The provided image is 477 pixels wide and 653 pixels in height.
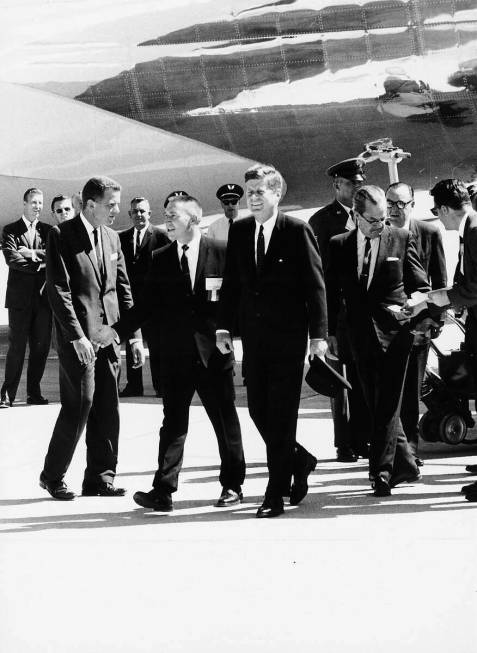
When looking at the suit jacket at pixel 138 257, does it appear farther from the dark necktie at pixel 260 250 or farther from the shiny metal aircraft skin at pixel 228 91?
the dark necktie at pixel 260 250

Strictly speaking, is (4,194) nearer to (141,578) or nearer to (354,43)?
(354,43)

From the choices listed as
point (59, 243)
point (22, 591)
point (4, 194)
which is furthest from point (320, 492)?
point (4, 194)

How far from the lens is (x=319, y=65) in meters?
12.3

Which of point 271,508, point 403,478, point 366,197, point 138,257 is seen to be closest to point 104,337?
point 271,508

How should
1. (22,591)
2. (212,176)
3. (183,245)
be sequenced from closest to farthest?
(22,591), (183,245), (212,176)

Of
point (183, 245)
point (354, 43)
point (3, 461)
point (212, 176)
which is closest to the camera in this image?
point (183, 245)

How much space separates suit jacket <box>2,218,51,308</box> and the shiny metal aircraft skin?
2.93 metres

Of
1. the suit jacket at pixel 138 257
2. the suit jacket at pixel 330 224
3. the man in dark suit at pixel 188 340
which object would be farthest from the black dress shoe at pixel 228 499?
the suit jacket at pixel 138 257

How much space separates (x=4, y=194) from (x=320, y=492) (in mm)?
8004

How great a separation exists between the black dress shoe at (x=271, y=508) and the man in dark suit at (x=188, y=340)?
12.1 inches

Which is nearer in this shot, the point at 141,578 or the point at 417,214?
the point at 141,578

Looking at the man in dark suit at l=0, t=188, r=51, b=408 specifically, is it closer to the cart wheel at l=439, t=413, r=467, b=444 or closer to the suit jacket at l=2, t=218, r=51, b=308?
the suit jacket at l=2, t=218, r=51, b=308

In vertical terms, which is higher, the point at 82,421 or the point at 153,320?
the point at 153,320

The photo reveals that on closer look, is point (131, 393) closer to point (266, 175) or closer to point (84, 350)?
point (84, 350)
